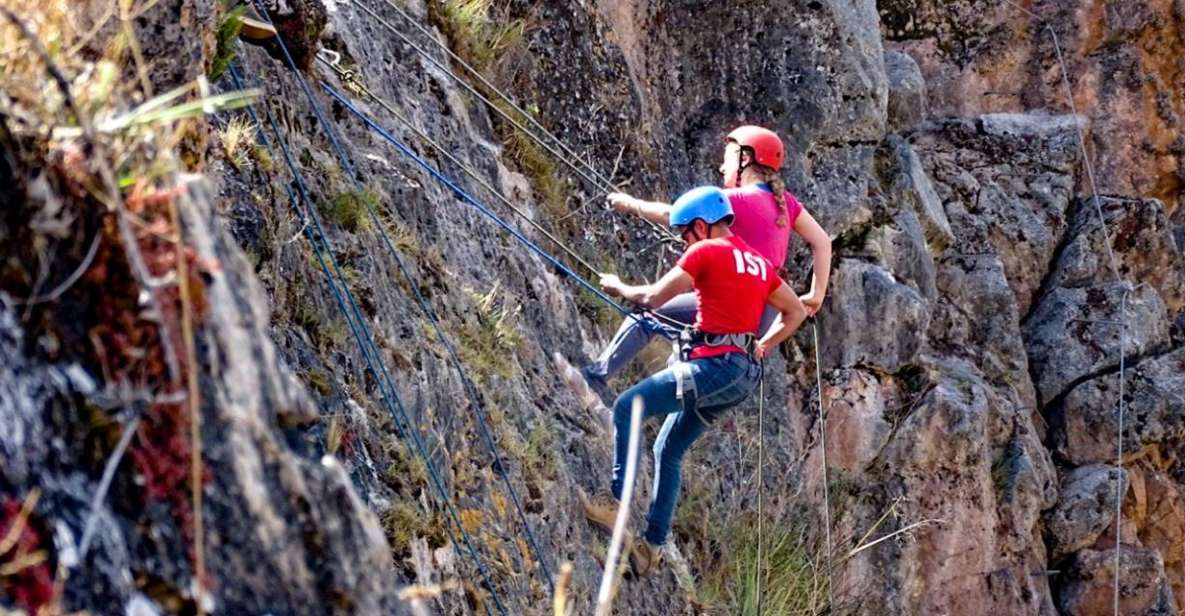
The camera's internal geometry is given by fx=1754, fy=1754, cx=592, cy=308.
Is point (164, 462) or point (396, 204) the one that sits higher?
point (164, 462)

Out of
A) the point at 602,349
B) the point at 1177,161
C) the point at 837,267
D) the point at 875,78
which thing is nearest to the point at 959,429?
the point at 837,267

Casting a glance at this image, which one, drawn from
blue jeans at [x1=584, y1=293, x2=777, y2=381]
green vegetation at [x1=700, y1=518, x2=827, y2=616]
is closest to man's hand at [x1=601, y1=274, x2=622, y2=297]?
blue jeans at [x1=584, y1=293, x2=777, y2=381]

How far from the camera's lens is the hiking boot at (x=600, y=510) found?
25.0 ft

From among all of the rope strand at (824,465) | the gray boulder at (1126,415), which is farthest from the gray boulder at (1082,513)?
the rope strand at (824,465)

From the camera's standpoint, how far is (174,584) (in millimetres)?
2598

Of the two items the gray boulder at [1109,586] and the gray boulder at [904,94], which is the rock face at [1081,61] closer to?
the gray boulder at [904,94]

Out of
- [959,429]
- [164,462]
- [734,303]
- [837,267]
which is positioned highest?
[164,462]

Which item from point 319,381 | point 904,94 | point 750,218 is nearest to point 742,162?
point 750,218

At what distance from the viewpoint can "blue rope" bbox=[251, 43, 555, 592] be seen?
264 inches

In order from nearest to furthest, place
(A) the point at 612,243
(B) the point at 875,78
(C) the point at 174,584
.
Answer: (C) the point at 174,584, (A) the point at 612,243, (B) the point at 875,78

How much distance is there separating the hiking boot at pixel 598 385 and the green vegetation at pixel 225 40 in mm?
2554

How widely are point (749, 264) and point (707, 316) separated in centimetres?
26

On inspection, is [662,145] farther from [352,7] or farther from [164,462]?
[164,462]

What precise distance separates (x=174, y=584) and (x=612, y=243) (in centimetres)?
746
